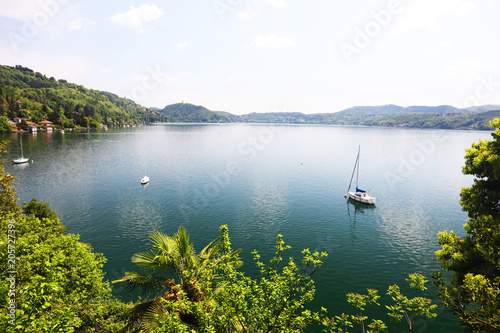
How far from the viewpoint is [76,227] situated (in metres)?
38.6

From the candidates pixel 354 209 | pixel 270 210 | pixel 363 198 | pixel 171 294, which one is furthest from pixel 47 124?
pixel 171 294

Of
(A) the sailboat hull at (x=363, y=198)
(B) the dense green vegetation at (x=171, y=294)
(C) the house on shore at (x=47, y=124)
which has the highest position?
(C) the house on shore at (x=47, y=124)

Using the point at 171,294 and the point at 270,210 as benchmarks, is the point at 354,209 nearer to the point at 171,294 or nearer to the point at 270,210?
the point at 270,210

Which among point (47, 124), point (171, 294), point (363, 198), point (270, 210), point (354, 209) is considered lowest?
point (354, 209)

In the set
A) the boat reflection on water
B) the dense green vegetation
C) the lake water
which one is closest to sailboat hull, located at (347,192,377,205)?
the boat reflection on water

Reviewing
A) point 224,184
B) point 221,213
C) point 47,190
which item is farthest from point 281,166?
point 47,190

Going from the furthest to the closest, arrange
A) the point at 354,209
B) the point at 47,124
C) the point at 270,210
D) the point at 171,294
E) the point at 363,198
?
the point at 47,124 < the point at 363,198 < the point at 354,209 < the point at 270,210 < the point at 171,294

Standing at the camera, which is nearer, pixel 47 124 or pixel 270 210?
pixel 270 210

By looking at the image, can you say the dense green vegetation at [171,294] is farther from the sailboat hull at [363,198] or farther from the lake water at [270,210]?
the sailboat hull at [363,198]

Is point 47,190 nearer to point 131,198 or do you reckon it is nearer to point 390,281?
point 131,198

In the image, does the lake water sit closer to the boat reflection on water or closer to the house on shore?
the boat reflection on water

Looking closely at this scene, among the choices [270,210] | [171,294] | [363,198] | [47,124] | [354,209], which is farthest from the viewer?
[47,124]

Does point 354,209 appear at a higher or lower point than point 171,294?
lower

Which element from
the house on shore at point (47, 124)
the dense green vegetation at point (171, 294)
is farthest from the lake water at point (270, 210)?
the house on shore at point (47, 124)
